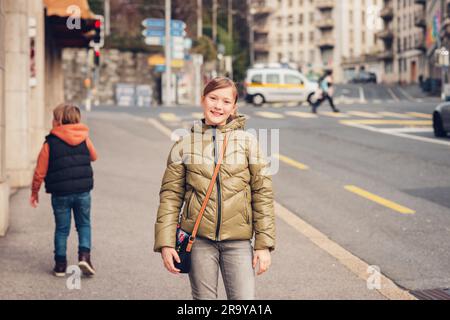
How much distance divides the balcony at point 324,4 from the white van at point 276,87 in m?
86.6

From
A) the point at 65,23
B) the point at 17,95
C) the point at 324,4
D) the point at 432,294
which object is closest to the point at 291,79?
the point at 65,23

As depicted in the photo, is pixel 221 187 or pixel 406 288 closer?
pixel 221 187

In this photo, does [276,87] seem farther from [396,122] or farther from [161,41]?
[396,122]

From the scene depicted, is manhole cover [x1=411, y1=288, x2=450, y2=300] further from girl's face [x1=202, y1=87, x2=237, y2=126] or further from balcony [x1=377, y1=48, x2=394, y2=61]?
balcony [x1=377, y1=48, x2=394, y2=61]

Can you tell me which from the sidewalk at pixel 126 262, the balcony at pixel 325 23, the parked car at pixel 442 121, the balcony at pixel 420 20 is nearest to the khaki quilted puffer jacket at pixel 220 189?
the sidewalk at pixel 126 262

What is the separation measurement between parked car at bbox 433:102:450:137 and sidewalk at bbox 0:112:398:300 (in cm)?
1079

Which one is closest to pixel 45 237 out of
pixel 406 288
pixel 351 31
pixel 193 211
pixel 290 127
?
pixel 406 288

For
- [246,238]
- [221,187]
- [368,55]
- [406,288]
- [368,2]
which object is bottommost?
[406,288]

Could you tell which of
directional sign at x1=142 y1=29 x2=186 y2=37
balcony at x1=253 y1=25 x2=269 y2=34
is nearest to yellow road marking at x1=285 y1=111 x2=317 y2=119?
directional sign at x1=142 y1=29 x2=186 y2=37

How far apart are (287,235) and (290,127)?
622 inches

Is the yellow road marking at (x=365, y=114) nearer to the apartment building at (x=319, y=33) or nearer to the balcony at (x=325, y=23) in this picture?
the apartment building at (x=319, y=33)

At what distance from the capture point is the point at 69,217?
24.6 feet

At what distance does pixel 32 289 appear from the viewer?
22.5 feet

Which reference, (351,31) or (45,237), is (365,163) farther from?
(351,31)
